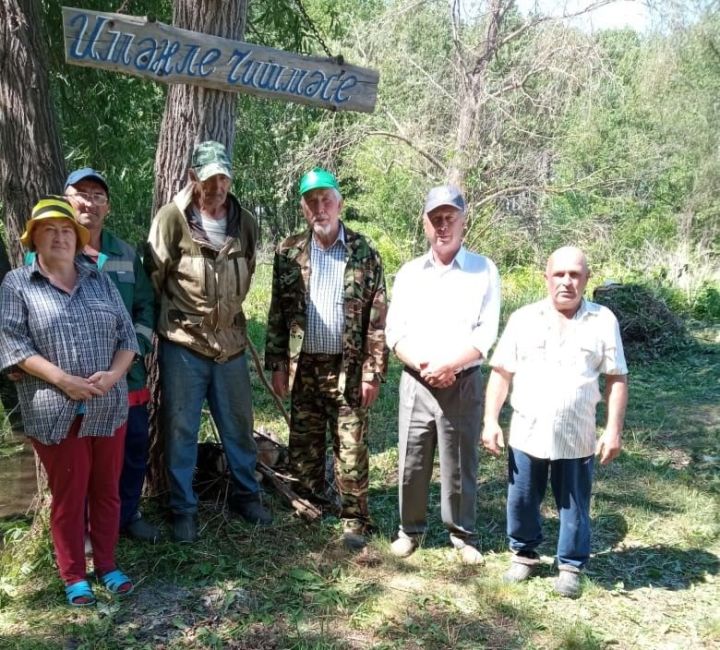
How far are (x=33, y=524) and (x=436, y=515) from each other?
2171mm

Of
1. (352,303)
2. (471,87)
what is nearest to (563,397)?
(352,303)

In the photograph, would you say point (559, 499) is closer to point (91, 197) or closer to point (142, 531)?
point (142, 531)

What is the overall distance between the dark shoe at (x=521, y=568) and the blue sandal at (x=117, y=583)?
5.71ft

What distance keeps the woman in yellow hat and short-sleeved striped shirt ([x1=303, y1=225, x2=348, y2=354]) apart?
0.93 m

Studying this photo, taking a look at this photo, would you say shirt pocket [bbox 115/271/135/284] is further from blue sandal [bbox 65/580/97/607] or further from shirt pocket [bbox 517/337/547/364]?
shirt pocket [bbox 517/337/547/364]

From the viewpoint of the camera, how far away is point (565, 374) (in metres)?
3.03

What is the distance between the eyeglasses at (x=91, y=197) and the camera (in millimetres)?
3027

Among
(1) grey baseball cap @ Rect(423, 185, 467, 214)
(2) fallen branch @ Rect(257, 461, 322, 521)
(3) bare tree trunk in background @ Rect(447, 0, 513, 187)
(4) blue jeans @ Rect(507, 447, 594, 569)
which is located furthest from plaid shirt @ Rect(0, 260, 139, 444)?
(3) bare tree trunk in background @ Rect(447, 0, 513, 187)

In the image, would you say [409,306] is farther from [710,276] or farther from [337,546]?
[710,276]

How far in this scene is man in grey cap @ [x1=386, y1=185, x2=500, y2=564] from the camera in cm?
318

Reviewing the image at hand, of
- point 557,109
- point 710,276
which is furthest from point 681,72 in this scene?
point 710,276

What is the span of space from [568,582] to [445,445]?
835 millimetres

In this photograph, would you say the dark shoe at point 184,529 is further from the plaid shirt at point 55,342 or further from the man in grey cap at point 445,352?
the man in grey cap at point 445,352

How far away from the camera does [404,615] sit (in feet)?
9.87
